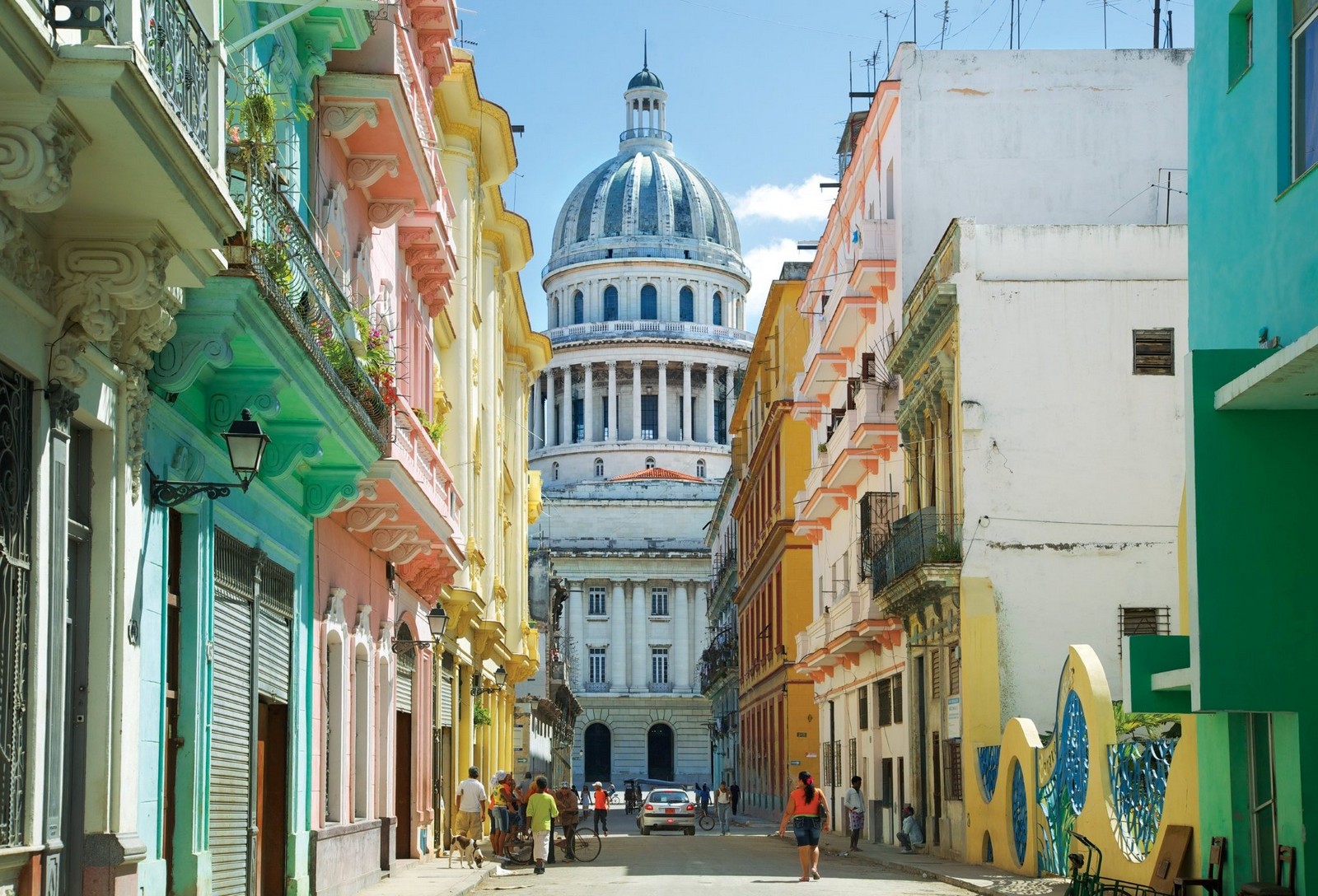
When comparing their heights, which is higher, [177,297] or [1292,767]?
[177,297]

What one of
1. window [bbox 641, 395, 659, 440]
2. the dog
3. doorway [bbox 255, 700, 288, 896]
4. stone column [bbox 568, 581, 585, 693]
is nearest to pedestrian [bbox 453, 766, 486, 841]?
the dog

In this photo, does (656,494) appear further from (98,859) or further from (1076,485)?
(98,859)

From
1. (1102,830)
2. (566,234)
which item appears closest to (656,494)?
(566,234)

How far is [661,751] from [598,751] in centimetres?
377

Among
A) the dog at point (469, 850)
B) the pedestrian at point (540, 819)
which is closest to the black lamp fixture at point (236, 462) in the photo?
the dog at point (469, 850)

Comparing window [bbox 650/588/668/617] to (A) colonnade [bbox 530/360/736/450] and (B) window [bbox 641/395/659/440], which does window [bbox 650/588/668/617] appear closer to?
(A) colonnade [bbox 530/360/736/450]

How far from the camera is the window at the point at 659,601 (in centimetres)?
11681

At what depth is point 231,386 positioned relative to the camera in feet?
44.1

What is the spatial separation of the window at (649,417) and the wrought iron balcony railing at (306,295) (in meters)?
110

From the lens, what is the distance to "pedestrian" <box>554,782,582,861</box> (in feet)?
105

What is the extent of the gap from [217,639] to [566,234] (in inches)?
4570

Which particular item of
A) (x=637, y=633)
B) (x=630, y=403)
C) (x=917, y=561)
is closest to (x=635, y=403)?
(x=630, y=403)

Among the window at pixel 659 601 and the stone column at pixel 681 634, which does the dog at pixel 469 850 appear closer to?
the stone column at pixel 681 634

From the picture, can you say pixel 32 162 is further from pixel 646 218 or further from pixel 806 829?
pixel 646 218
